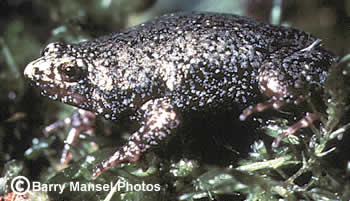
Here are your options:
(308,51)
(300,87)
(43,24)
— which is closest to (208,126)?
(300,87)

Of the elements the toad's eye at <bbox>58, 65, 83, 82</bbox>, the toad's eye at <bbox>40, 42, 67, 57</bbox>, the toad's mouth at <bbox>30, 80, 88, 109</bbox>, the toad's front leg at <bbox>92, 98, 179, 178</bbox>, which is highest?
the toad's eye at <bbox>40, 42, 67, 57</bbox>

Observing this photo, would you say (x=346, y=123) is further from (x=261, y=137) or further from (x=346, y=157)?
(x=261, y=137)

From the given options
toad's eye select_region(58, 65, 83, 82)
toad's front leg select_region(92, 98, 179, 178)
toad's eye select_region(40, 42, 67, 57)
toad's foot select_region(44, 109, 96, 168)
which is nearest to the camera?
toad's front leg select_region(92, 98, 179, 178)

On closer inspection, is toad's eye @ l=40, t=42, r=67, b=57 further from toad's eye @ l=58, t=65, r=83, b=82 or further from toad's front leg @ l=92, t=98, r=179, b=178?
toad's front leg @ l=92, t=98, r=179, b=178

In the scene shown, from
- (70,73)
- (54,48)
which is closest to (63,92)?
(70,73)

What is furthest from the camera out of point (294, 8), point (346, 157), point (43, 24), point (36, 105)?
point (43, 24)

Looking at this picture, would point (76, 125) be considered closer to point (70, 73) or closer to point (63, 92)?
point (63, 92)

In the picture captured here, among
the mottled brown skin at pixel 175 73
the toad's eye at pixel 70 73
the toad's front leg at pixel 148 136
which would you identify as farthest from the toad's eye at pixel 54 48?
the toad's front leg at pixel 148 136

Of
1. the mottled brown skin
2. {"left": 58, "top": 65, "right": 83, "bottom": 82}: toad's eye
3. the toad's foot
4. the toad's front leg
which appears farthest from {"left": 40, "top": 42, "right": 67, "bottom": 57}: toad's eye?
the toad's front leg
